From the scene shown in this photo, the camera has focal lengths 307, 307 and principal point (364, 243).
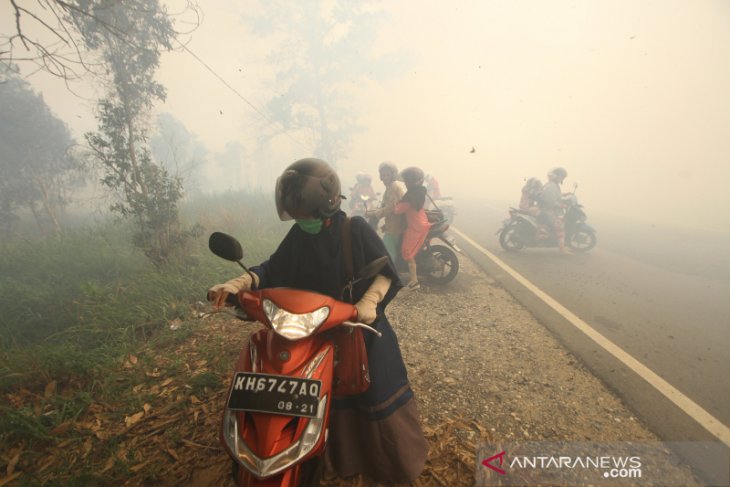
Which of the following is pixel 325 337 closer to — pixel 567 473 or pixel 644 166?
pixel 567 473

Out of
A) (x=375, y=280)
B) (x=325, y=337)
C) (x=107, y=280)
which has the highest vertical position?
(x=375, y=280)

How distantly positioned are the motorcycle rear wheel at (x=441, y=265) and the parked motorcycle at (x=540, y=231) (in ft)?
10.1

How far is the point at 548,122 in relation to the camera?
67.8 m

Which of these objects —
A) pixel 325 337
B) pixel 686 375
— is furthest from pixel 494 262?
pixel 325 337

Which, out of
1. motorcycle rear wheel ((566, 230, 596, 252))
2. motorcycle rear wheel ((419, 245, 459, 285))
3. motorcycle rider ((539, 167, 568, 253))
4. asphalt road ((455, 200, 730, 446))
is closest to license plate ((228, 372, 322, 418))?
asphalt road ((455, 200, 730, 446))

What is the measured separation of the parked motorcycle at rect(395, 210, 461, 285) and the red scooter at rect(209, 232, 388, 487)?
13.2 ft

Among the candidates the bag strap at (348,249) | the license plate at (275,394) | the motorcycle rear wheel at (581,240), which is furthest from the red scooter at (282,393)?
the motorcycle rear wheel at (581,240)

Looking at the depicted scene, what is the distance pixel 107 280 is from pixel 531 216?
A: 9.35 meters

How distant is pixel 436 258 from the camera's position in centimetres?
547

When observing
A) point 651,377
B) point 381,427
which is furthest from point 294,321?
point 651,377

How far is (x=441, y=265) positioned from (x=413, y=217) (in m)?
1.06

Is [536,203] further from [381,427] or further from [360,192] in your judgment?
[381,427]

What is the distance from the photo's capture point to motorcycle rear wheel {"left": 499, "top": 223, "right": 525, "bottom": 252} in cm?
770

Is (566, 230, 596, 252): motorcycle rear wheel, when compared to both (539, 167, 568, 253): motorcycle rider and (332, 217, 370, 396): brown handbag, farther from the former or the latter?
(332, 217, 370, 396): brown handbag
